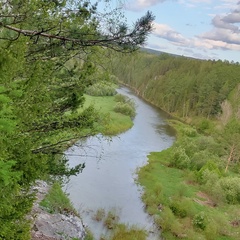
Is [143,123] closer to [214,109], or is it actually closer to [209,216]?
[214,109]

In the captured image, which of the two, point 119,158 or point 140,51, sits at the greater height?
point 140,51

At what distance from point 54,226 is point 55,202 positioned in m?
2.73

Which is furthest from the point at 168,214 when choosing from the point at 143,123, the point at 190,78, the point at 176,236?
the point at 190,78

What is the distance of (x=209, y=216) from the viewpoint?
18641mm

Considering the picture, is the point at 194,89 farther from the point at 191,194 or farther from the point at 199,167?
the point at 191,194

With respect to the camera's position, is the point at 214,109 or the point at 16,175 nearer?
the point at 16,175

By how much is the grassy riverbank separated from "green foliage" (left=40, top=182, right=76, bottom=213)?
5.21 m

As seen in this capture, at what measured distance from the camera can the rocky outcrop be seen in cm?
1097

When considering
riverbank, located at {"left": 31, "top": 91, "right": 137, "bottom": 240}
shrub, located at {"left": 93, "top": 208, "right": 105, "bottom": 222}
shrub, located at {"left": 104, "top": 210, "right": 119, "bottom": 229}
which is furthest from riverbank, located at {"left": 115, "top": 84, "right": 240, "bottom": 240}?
riverbank, located at {"left": 31, "top": 91, "right": 137, "bottom": 240}

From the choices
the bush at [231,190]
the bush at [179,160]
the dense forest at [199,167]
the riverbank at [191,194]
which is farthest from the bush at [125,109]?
the bush at [231,190]

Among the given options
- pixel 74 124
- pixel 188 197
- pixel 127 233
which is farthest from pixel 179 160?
pixel 74 124

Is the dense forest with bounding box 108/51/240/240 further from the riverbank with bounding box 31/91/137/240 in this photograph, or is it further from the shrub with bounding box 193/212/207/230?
the riverbank with bounding box 31/91/137/240

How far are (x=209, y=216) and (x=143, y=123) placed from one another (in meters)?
26.1

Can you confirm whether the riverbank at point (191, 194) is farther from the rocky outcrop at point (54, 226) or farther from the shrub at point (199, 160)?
the rocky outcrop at point (54, 226)
